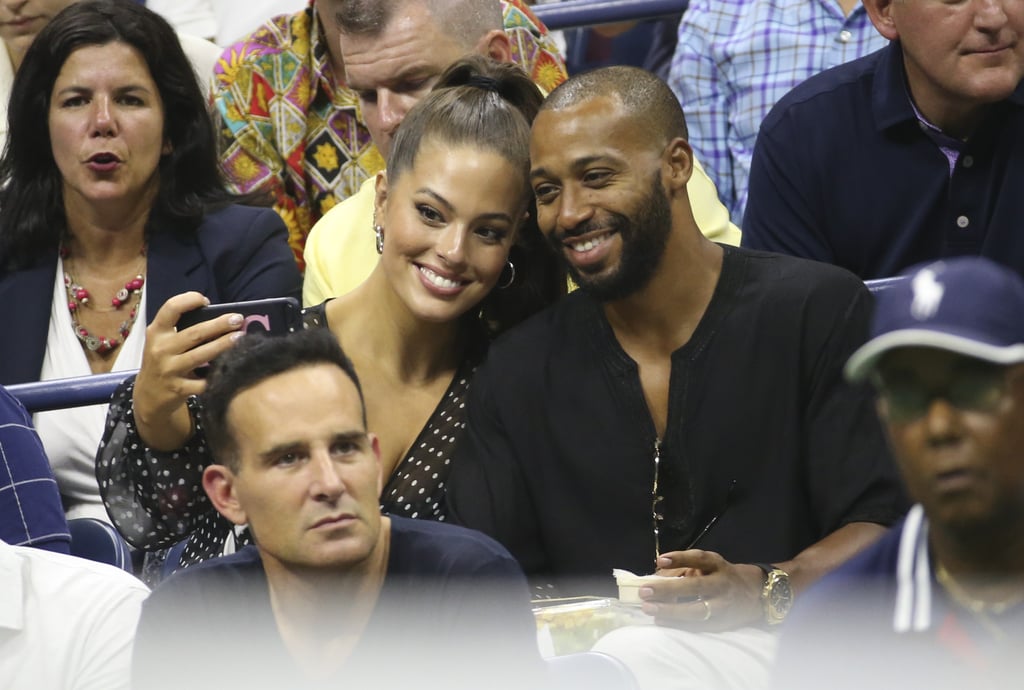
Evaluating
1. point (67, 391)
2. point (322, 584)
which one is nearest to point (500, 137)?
point (67, 391)

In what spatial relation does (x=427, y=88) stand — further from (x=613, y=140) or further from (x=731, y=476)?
(x=731, y=476)

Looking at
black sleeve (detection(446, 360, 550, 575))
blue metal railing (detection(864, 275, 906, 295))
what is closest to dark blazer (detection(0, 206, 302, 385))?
black sleeve (detection(446, 360, 550, 575))

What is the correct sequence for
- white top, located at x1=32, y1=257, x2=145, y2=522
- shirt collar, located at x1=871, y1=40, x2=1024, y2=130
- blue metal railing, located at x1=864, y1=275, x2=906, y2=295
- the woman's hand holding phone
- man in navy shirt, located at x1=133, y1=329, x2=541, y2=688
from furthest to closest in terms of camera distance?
1. white top, located at x1=32, y1=257, x2=145, y2=522
2. shirt collar, located at x1=871, y1=40, x2=1024, y2=130
3. blue metal railing, located at x1=864, y1=275, x2=906, y2=295
4. the woman's hand holding phone
5. man in navy shirt, located at x1=133, y1=329, x2=541, y2=688

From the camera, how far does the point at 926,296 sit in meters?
1.51

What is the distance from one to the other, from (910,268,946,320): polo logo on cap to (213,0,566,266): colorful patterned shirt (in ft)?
6.83

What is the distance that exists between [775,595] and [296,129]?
1611 mm

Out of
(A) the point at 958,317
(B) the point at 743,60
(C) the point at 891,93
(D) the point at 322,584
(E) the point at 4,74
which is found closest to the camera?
(A) the point at 958,317

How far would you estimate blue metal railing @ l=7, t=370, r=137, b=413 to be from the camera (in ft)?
9.09

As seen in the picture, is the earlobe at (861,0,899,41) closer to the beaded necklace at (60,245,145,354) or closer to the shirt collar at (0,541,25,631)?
the beaded necklace at (60,245,145,354)

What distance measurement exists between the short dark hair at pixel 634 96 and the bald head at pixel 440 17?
1.93 feet

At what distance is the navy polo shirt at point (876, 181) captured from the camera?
278 cm

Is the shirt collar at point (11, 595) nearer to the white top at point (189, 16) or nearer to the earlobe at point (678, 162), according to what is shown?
the earlobe at point (678, 162)

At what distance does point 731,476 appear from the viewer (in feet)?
8.07

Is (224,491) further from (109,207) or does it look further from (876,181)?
(876,181)
